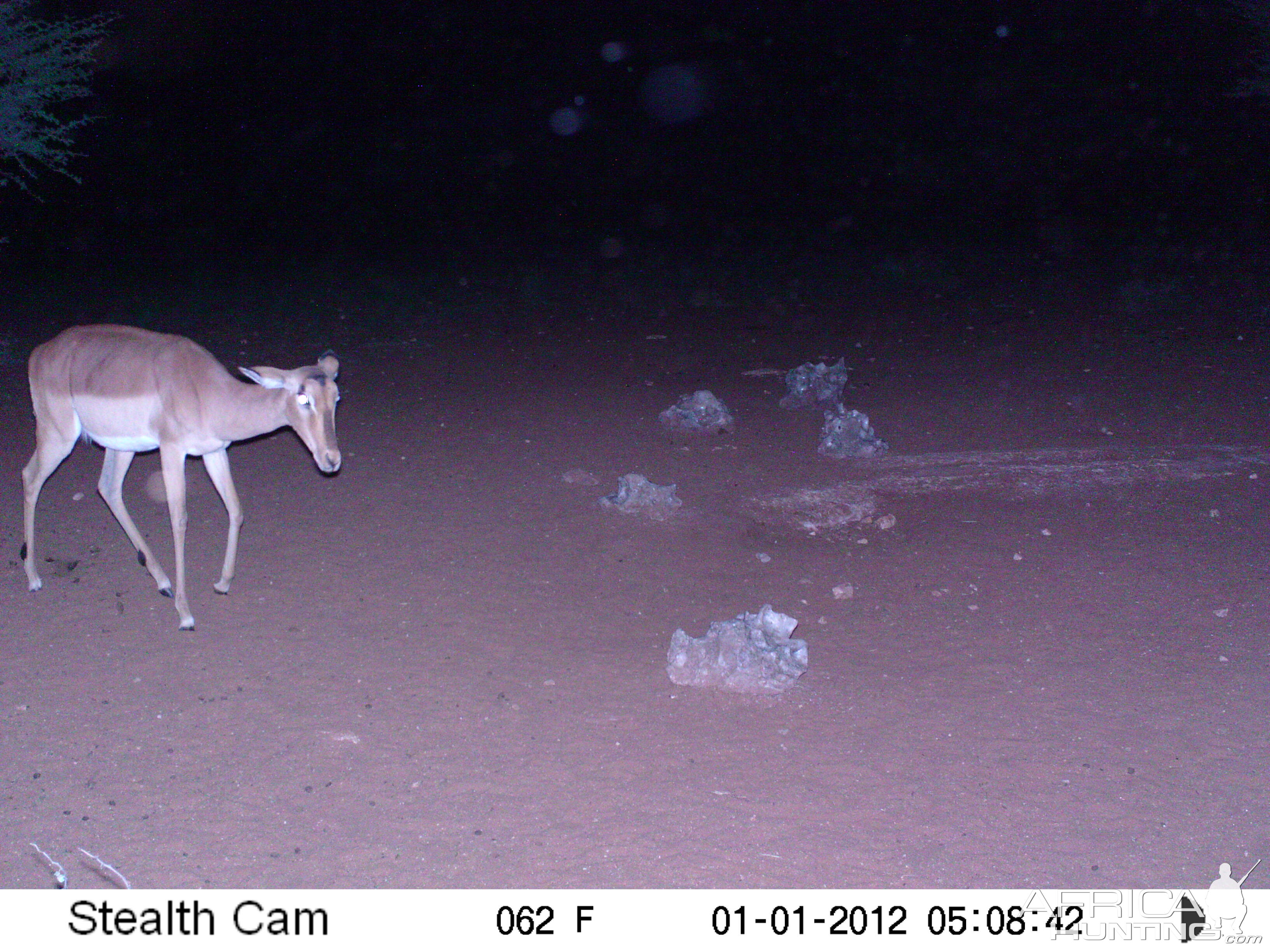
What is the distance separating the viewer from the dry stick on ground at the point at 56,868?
483 centimetres

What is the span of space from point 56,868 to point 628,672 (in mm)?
3165

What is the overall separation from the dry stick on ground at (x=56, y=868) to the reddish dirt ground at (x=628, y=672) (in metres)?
0.04

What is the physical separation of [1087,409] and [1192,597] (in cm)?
435

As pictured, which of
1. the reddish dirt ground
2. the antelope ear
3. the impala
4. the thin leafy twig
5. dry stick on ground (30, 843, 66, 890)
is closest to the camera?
dry stick on ground (30, 843, 66, 890)

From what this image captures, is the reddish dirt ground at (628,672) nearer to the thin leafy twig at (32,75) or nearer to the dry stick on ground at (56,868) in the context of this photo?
the dry stick on ground at (56,868)

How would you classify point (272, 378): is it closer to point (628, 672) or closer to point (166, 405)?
point (166, 405)

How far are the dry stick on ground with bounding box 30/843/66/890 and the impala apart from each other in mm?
2237

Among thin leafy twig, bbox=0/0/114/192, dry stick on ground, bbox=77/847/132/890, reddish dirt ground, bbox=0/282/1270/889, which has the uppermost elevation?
thin leafy twig, bbox=0/0/114/192

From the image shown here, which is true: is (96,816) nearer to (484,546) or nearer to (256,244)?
(484,546)

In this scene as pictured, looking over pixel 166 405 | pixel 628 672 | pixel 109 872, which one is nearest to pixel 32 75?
pixel 166 405

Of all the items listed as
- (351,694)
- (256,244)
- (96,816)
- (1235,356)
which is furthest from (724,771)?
(256,244)

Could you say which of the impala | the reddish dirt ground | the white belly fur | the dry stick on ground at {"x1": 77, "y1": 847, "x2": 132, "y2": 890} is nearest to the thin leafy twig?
the reddish dirt ground

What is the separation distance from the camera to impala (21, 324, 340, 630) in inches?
273

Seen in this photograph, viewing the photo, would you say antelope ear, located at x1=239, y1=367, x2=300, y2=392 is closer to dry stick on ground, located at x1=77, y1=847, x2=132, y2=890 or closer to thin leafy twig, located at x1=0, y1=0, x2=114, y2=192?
dry stick on ground, located at x1=77, y1=847, x2=132, y2=890
